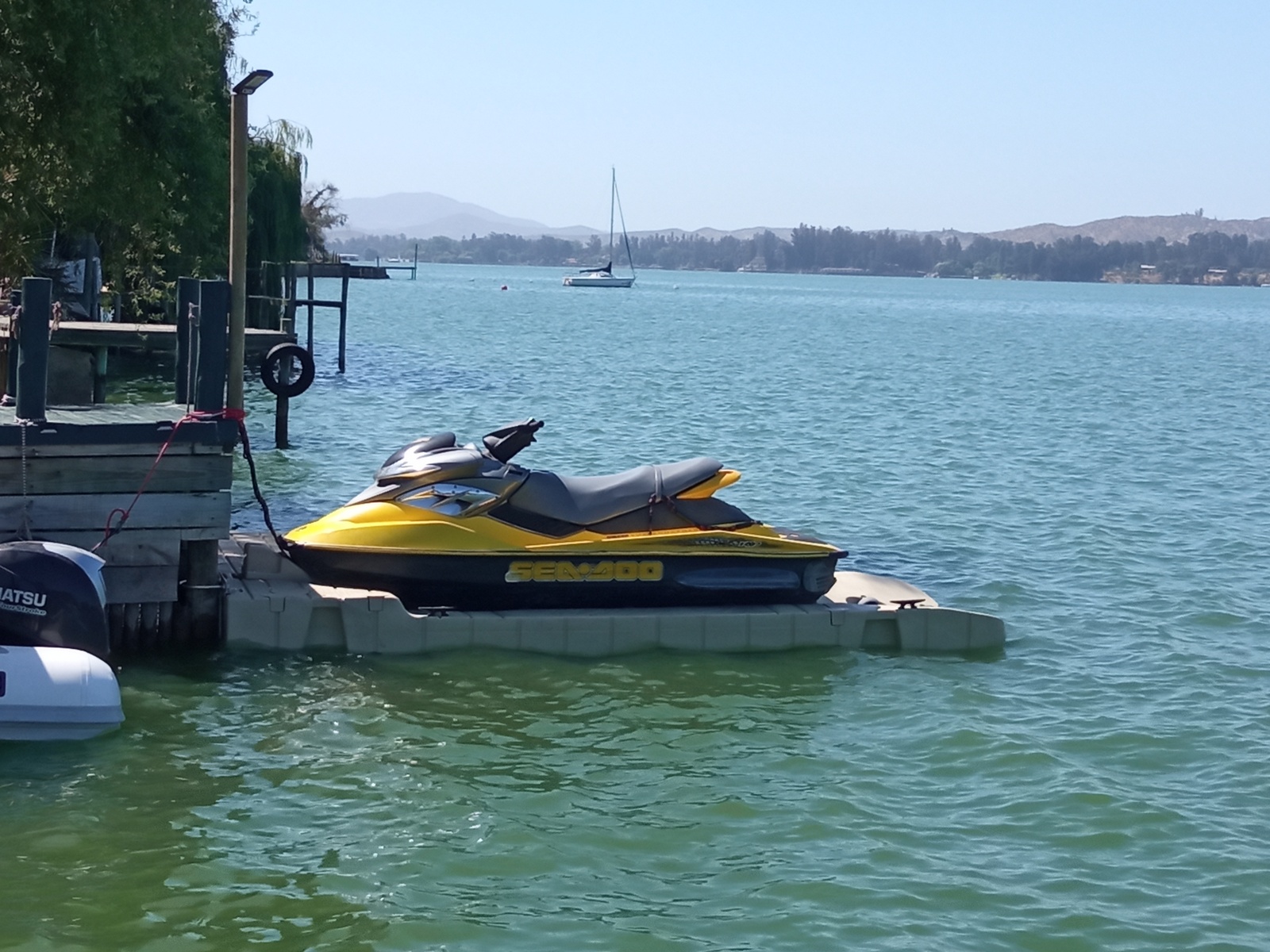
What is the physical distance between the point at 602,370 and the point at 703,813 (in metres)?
32.6

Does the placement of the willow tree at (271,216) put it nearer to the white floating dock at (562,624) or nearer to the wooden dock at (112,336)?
the wooden dock at (112,336)

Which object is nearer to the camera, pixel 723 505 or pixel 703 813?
pixel 703 813

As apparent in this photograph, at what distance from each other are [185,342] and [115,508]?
157cm

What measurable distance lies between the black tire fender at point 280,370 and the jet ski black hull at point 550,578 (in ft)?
19.5

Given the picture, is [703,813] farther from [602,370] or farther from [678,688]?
[602,370]

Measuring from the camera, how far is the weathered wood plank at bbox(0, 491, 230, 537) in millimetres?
9188

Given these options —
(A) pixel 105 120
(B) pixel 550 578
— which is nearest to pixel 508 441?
(B) pixel 550 578

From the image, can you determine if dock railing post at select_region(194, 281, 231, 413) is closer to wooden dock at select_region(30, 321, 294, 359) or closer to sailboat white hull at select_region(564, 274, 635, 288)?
wooden dock at select_region(30, 321, 294, 359)

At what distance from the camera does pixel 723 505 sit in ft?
34.8

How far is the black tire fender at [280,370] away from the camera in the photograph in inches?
630

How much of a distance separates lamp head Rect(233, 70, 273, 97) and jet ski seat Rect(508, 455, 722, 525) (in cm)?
368

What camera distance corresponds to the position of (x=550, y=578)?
10.3 m

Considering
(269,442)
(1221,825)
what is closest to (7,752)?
(1221,825)

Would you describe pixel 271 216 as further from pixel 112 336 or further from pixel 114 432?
pixel 114 432
